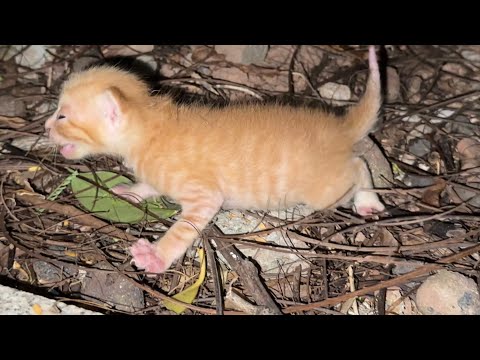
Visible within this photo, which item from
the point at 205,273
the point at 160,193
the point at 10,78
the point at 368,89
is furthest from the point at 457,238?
the point at 10,78

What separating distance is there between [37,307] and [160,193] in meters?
0.90

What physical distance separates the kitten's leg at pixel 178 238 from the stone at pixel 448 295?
3.72 ft

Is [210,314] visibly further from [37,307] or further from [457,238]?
[457,238]

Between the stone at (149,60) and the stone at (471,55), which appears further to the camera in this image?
the stone at (471,55)

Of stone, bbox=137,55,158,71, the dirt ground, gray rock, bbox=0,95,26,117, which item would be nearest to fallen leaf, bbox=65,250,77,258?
the dirt ground

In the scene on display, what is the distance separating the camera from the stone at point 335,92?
140 inches

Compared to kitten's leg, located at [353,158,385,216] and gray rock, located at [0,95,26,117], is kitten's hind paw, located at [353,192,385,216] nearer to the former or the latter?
kitten's leg, located at [353,158,385,216]

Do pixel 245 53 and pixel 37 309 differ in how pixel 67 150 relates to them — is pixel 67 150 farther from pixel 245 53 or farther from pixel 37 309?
pixel 245 53

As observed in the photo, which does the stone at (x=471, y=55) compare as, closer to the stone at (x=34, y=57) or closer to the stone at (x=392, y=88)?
the stone at (x=392, y=88)

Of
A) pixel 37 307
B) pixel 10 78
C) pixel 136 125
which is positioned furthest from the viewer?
pixel 10 78

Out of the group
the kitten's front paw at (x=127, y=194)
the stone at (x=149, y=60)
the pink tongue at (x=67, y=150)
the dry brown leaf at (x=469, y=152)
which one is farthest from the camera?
the stone at (x=149, y=60)

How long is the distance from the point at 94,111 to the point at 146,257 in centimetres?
83

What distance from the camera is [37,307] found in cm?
235

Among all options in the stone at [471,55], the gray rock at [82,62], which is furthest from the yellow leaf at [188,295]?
the stone at [471,55]
